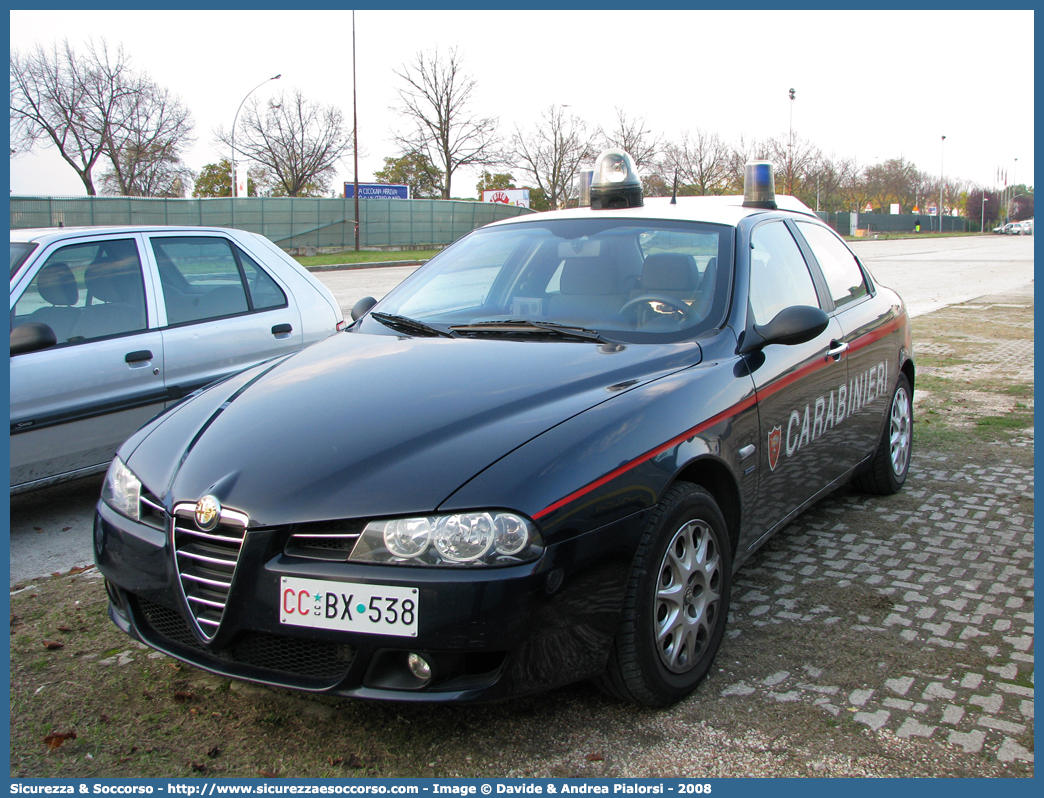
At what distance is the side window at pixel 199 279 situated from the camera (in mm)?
5121

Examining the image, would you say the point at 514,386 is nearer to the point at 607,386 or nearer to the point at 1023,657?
the point at 607,386

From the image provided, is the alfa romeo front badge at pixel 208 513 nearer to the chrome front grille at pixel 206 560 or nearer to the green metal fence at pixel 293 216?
the chrome front grille at pixel 206 560

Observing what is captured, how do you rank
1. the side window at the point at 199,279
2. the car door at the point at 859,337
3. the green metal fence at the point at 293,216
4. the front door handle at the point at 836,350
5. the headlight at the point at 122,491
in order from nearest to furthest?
the headlight at the point at 122,491 → the front door handle at the point at 836,350 → the car door at the point at 859,337 → the side window at the point at 199,279 → the green metal fence at the point at 293,216

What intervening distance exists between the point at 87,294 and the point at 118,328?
0.23 meters

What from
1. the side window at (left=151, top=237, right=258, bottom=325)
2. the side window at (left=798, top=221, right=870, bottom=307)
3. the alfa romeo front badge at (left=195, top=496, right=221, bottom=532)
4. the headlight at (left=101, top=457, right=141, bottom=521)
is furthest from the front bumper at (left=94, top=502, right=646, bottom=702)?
the side window at (left=151, top=237, right=258, bottom=325)

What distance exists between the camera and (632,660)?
2539mm

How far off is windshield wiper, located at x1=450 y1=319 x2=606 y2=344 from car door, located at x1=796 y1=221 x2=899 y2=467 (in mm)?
1437

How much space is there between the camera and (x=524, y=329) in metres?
3.43

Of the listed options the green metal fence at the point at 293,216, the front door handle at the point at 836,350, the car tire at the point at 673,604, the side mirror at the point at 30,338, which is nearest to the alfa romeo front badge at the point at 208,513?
the car tire at the point at 673,604

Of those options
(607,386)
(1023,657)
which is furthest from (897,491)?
(607,386)

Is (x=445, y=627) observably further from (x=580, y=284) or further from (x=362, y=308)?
(x=362, y=308)

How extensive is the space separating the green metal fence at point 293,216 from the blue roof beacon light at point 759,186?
2485cm

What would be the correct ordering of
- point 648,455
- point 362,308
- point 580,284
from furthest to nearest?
point 362,308 < point 580,284 < point 648,455

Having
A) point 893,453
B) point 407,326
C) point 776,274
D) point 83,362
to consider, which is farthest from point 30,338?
point 893,453
